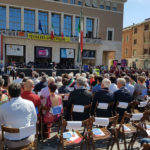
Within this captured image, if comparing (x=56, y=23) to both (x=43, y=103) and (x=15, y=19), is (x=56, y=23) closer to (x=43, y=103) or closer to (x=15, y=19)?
(x=15, y=19)

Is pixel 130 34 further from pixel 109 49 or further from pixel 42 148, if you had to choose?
pixel 42 148

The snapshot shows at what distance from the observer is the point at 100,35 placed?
35.6 meters

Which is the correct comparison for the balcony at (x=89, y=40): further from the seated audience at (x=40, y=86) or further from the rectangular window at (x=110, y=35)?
the seated audience at (x=40, y=86)

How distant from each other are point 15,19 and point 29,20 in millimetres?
2466

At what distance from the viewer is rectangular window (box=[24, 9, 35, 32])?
29.8 meters

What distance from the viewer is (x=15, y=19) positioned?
2908 cm

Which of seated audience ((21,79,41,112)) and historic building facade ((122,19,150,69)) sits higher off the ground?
historic building facade ((122,19,150,69))

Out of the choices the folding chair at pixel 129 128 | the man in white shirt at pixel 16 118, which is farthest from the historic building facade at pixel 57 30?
the man in white shirt at pixel 16 118

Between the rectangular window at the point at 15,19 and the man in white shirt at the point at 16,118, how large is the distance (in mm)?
29195

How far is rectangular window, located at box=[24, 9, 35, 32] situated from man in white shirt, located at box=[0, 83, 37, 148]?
2953 centimetres

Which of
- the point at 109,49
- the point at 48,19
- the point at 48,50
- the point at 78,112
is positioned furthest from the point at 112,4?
the point at 78,112

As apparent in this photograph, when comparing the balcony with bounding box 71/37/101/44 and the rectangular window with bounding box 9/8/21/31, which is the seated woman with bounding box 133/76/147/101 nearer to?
the balcony with bounding box 71/37/101/44

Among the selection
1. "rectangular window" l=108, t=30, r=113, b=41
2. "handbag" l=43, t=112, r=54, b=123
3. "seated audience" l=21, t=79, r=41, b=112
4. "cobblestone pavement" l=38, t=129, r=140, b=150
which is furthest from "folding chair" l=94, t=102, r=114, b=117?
"rectangular window" l=108, t=30, r=113, b=41

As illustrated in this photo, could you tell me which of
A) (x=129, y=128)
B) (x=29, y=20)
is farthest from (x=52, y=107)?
(x=29, y=20)
